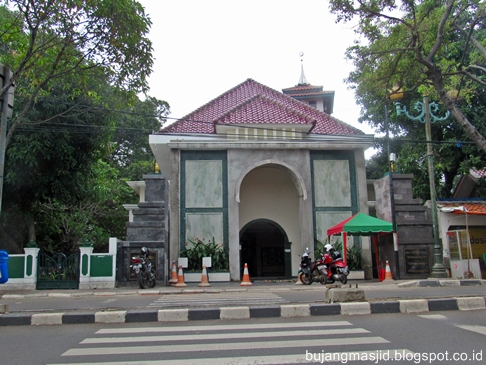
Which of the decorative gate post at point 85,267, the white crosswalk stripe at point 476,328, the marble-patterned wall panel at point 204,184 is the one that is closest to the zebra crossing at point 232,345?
the white crosswalk stripe at point 476,328

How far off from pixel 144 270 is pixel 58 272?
2.97 metres

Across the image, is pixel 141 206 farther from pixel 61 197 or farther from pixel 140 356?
pixel 140 356

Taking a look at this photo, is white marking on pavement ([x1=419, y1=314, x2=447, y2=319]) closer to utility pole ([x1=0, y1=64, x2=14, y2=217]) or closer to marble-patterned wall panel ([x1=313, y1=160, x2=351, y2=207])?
utility pole ([x1=0, y1=64, x2=14, y2=217])

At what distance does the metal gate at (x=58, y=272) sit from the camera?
15297mm

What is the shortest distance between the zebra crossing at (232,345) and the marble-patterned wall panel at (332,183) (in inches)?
502

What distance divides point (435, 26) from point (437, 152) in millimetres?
10573

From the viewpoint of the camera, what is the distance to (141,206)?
17062 mm

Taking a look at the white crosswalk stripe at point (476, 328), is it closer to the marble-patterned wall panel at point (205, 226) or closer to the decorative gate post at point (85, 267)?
the decorative gate post at point (85, 267)

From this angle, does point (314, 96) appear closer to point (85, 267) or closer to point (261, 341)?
point (85, 267)

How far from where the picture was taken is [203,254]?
17969 millimetres

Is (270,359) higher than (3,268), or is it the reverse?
(3,268)

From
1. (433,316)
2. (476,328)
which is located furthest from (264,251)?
(476,328)

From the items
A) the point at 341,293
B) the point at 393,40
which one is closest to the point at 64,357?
the point at 341,293

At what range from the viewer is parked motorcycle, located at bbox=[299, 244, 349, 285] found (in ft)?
47.3
